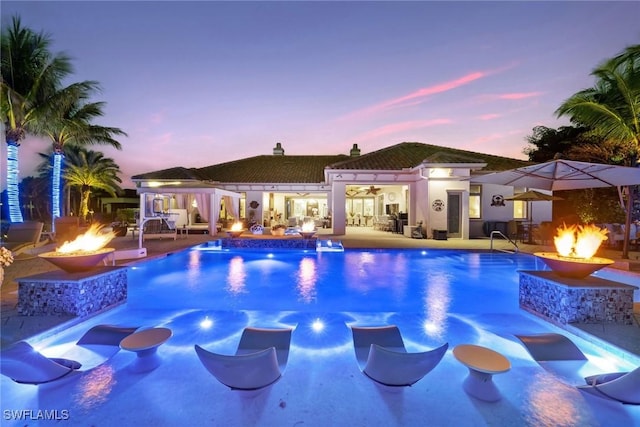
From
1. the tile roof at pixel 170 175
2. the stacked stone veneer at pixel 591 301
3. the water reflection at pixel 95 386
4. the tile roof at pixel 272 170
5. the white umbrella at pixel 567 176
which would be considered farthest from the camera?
the tile roof at pixel 272 170

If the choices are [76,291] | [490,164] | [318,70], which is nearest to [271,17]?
[318,70]

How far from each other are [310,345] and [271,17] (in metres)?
11.3

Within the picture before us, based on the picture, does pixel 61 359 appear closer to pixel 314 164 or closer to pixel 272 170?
pixel 272 170

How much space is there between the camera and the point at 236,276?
7797 mm

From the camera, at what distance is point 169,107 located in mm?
15609

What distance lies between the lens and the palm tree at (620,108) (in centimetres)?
830

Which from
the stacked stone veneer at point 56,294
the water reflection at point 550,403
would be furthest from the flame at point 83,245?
the water reflection at point 550,403

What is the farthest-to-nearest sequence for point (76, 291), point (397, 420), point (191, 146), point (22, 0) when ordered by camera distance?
point (191, 146), point (22, 0), point (76, 291), point (397, 420)

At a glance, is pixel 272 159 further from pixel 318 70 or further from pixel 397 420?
pixel 397 420

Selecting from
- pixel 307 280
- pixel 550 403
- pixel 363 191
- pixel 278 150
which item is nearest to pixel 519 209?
pixel 363 191

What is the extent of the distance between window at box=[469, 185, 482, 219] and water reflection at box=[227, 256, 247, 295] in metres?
12.0

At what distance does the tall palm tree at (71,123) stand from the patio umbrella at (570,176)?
18.3 meters

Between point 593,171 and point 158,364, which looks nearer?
point 158,364

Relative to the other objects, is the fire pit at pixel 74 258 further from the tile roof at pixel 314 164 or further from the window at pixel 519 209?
the window at pixel 519 209
